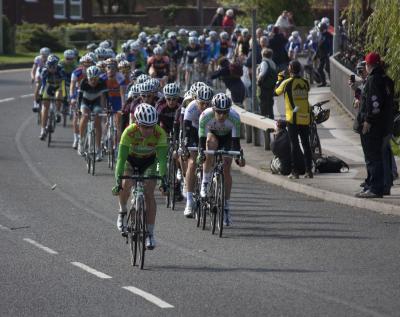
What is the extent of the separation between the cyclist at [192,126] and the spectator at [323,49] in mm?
22368

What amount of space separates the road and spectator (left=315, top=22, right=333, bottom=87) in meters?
18.3

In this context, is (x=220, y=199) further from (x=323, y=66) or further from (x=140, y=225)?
(x=323, y=66)

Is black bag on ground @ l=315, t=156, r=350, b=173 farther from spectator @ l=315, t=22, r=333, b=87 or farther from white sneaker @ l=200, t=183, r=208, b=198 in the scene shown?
spectator @ l=315, t=22, r=333, b=87

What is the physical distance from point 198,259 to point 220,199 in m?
1.75

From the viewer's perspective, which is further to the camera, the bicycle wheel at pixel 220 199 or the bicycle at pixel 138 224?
the bicycle wheel at pixel 220 199

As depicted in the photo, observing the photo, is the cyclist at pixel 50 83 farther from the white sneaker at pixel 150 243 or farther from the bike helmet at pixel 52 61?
the white sneaker at pixel 150 243

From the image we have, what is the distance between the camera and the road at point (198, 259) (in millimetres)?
11406

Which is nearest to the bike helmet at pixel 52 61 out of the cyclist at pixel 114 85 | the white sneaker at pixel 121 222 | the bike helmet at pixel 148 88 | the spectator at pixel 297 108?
the cyclist at pixel 114 85

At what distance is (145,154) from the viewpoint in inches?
546

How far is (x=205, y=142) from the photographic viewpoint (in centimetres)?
Answer: 1631

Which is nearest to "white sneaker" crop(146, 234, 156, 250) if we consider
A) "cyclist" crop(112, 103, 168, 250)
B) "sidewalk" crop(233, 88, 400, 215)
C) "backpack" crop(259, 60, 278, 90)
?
"cyclist" crop(112, 103, 168, 250)

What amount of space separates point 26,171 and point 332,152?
18.5 ft

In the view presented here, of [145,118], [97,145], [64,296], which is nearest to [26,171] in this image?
[97,145]

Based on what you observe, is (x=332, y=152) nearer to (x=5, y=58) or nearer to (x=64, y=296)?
(x=64, y=296)
